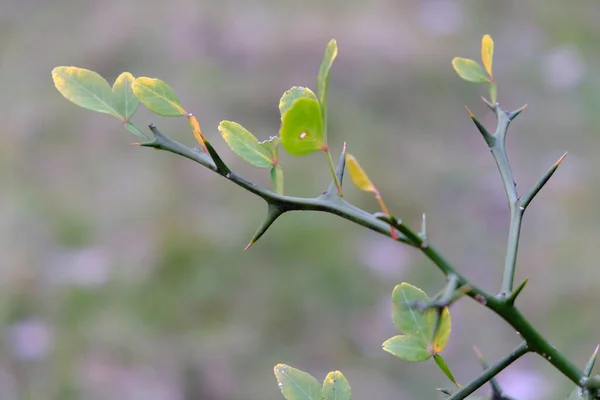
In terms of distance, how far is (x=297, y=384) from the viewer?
30 centimetres

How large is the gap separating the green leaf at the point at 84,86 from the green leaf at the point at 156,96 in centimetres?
2

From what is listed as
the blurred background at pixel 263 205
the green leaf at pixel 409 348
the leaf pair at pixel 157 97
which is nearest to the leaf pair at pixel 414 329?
the green leaf at pixel 409 348

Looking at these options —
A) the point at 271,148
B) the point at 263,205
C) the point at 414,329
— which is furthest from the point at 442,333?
the point at 263,205

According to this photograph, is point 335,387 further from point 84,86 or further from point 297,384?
point 84,86

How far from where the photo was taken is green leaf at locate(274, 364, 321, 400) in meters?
0.30

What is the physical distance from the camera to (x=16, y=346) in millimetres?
1233

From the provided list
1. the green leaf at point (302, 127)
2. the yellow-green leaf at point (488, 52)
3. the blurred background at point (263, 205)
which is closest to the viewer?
the green leaf at point (302, 127)

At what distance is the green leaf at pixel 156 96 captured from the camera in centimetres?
30

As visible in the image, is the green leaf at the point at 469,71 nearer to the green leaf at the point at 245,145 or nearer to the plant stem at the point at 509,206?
the plant stem at the point at 509,206

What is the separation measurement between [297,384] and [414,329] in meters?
0.06

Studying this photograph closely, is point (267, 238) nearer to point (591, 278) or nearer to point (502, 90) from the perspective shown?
point (591, 278)

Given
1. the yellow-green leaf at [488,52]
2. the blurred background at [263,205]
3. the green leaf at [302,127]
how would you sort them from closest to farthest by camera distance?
1. the green leaf at [302,127]
2. the yellow-green leaf at [488,52]
3. the blurred background at [263,205]

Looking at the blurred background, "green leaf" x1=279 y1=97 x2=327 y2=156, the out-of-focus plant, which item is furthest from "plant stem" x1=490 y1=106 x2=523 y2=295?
the blurred background

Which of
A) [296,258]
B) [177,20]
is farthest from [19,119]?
[296,258]
